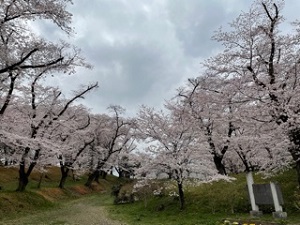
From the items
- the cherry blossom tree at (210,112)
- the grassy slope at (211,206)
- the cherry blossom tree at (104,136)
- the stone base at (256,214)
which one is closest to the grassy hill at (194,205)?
the grassy slope at (211,206)

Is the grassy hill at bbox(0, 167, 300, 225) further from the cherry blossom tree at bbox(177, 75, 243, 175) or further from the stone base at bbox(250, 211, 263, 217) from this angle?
the cherry blossom tree at bbox(177, 75, 243, 175)

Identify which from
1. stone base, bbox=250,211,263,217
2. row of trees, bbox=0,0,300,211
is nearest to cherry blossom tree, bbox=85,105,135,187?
row of trees, bbox=0,0,300,211

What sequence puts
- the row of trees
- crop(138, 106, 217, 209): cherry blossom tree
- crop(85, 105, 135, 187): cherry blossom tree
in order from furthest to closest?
crop(85, 105, 135, 187): cherry blossom tree
crop(138, 106, 217, 209): cherry blossom tree
the row of trees

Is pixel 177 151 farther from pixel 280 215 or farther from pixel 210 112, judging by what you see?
pixel 280 215

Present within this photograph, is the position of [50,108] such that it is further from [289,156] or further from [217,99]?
[289,156]

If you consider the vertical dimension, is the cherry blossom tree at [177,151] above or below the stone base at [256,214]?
above

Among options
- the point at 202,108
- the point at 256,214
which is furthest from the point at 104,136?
the point at 256,214

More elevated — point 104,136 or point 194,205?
point 104,136

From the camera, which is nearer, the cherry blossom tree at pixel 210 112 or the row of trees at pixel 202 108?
the row of trees at pixel 202 108

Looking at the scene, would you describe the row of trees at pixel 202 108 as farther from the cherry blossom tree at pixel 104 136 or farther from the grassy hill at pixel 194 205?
the cherry blossom tree at pixel 104 136

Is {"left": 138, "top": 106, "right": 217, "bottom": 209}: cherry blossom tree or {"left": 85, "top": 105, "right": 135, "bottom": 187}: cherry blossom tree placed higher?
{"left": 85, "top": 105, "right": 135, "bottom": 187}: cherry blossom tree

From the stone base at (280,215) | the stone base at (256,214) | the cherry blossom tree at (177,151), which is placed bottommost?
the stone base at (280,215)

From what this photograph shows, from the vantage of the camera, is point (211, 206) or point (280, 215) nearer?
point (280, 215)

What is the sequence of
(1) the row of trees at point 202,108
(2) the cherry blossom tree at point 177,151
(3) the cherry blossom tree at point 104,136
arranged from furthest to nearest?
(3) the cherry blossom tree at point 104,136 → (2) the cherry blossom tree at point 177,151 → (1) the row of trees at point 202,108
